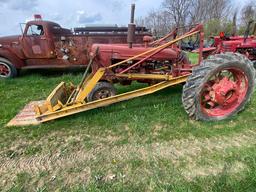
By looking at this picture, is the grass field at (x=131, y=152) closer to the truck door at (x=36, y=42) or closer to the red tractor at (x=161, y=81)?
the red tractor at (x=161, y=81)

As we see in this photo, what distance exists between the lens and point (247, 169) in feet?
9.39

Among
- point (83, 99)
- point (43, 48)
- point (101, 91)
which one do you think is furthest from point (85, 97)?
point (43, 48)

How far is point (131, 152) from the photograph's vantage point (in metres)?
3.28

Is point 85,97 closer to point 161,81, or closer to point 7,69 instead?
point 161,81

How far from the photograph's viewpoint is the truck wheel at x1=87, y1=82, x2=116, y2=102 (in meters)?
4.41

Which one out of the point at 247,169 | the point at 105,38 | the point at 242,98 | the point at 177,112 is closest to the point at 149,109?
the point at 177,112

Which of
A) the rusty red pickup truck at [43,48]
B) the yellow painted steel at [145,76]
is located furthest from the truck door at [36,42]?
the yellow painted steel at [145,76]

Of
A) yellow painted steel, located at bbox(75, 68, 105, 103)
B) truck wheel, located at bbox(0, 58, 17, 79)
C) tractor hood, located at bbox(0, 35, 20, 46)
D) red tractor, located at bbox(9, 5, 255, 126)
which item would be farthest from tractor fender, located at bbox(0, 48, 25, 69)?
yellow painted steel, located at bbox(75, 68, 105, 103)

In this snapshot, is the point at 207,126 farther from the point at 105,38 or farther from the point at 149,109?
the point at 105,38

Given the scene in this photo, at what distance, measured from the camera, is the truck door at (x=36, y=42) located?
8.27 meters

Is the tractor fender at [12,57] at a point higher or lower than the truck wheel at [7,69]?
higher

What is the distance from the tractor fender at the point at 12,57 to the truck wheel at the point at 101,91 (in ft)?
16.3

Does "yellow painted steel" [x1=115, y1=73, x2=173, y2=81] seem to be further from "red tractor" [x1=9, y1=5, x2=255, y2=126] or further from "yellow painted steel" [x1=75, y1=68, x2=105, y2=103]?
"yellow painted steel" [x1=75, y1=68, x2=105, y2=103]

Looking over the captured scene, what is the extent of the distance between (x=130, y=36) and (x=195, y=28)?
1140mm
